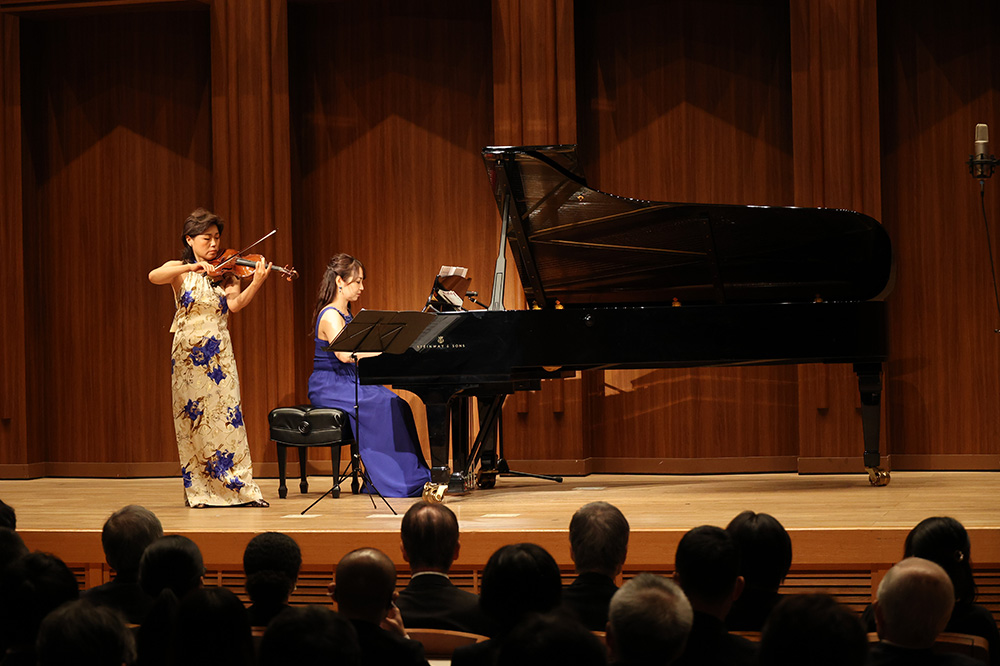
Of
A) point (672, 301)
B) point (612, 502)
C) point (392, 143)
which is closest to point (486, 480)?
point (612, 502)

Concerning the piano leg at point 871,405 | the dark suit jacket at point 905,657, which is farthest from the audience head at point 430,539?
the piano leg at point 871,405

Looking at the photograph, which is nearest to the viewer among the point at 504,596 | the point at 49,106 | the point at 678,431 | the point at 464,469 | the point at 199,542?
the point at 504,596

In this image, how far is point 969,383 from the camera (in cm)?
711

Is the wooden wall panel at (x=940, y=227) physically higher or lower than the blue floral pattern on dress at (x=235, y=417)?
higher

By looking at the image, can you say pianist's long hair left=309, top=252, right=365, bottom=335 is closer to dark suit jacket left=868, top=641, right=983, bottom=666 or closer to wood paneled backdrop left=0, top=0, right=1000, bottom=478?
wood paneled backdrop left=0, top=0, right=1000, bottom=478

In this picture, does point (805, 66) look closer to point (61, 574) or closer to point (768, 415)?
point (768, 415)

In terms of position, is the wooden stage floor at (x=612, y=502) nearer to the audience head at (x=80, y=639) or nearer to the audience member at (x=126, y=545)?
the audience member at (x=126, y=545)

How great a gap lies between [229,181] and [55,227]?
1457mm

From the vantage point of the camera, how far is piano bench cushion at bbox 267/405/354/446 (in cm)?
619

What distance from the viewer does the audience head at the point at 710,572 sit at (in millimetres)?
2410

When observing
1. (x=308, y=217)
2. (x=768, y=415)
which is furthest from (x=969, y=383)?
(x=308, y=217)

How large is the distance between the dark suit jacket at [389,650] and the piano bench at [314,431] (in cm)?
386

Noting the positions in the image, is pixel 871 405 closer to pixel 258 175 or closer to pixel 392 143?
pixel 392 143

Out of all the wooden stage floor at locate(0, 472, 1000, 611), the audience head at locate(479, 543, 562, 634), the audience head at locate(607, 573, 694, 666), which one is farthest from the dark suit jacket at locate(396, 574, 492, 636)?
the wooden stage floor at locate(0, 472, 1000, 611)
